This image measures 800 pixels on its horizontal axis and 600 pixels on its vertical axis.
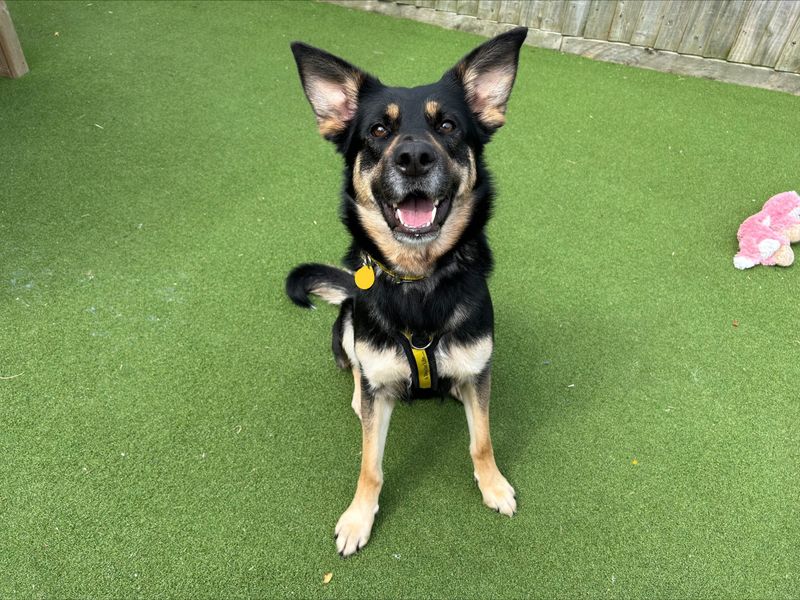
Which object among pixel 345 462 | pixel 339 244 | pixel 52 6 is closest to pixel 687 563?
pixel 345 462

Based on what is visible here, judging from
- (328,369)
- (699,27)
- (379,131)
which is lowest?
(328,369)

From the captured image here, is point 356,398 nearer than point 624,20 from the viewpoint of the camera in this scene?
Yes

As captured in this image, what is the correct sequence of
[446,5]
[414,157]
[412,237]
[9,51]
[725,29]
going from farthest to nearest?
[446,5] < [725,29] < [9,51] < [412,237] < [414,157]

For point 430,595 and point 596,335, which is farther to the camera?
point 596,335

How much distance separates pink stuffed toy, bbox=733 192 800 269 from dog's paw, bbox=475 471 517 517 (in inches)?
102

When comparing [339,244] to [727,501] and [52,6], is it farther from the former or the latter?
[52,6]

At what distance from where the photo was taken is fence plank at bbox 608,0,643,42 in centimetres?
639

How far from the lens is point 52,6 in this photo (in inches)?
264

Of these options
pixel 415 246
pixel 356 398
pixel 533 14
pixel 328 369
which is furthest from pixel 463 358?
pixel 533 14

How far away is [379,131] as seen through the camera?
7.98 feet

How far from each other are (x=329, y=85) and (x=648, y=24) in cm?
551

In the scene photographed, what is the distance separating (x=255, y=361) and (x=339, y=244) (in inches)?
48.2

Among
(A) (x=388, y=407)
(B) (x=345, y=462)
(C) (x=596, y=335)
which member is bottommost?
(B) (x=345, y=462)

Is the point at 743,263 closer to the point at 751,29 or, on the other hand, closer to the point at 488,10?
the point at 751,29
